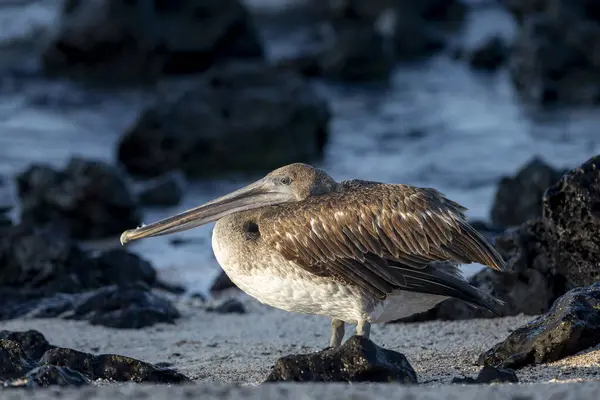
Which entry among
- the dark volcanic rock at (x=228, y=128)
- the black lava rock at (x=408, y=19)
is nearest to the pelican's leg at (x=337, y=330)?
the dark volcanic rock at (x=228, y=128)

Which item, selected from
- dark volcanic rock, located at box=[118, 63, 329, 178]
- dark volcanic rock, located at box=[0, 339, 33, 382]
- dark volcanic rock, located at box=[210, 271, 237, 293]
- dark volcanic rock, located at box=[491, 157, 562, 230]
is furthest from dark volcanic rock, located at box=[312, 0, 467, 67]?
dark volcanic rock, located at box=[0, 339, 33, 382]

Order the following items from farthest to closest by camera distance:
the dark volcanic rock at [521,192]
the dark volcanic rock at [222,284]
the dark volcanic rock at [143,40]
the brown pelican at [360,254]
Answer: the dark volcanic rock at [143,40] < the dark volcanic rock at [521,192] < the dark volcanic rock at [222,284] < the brown pelican at [360,254]

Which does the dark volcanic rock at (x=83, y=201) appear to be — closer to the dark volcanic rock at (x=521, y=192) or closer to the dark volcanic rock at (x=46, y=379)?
the dark volcanic rock at (x=521, y=192)

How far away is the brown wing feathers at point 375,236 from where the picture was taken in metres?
6.47

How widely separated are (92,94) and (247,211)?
1586 cm

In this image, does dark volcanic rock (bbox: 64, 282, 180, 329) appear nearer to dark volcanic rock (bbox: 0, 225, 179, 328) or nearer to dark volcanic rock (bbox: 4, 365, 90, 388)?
dark volcanic rock (bbox: 0, 225, 179, 328)

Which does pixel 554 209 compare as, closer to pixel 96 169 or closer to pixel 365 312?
pixel 365 312

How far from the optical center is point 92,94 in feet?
72.9

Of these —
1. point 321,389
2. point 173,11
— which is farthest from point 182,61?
point 321,389

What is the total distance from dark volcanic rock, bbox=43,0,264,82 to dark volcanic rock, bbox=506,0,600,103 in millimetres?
5504

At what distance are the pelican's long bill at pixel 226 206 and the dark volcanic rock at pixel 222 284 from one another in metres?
3.27

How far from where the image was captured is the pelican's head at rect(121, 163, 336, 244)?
686 centimetres

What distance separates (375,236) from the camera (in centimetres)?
654

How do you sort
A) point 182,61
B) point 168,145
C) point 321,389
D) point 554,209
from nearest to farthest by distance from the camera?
point 321,389 < point 554,209 < point 168,145 < point 182,61
